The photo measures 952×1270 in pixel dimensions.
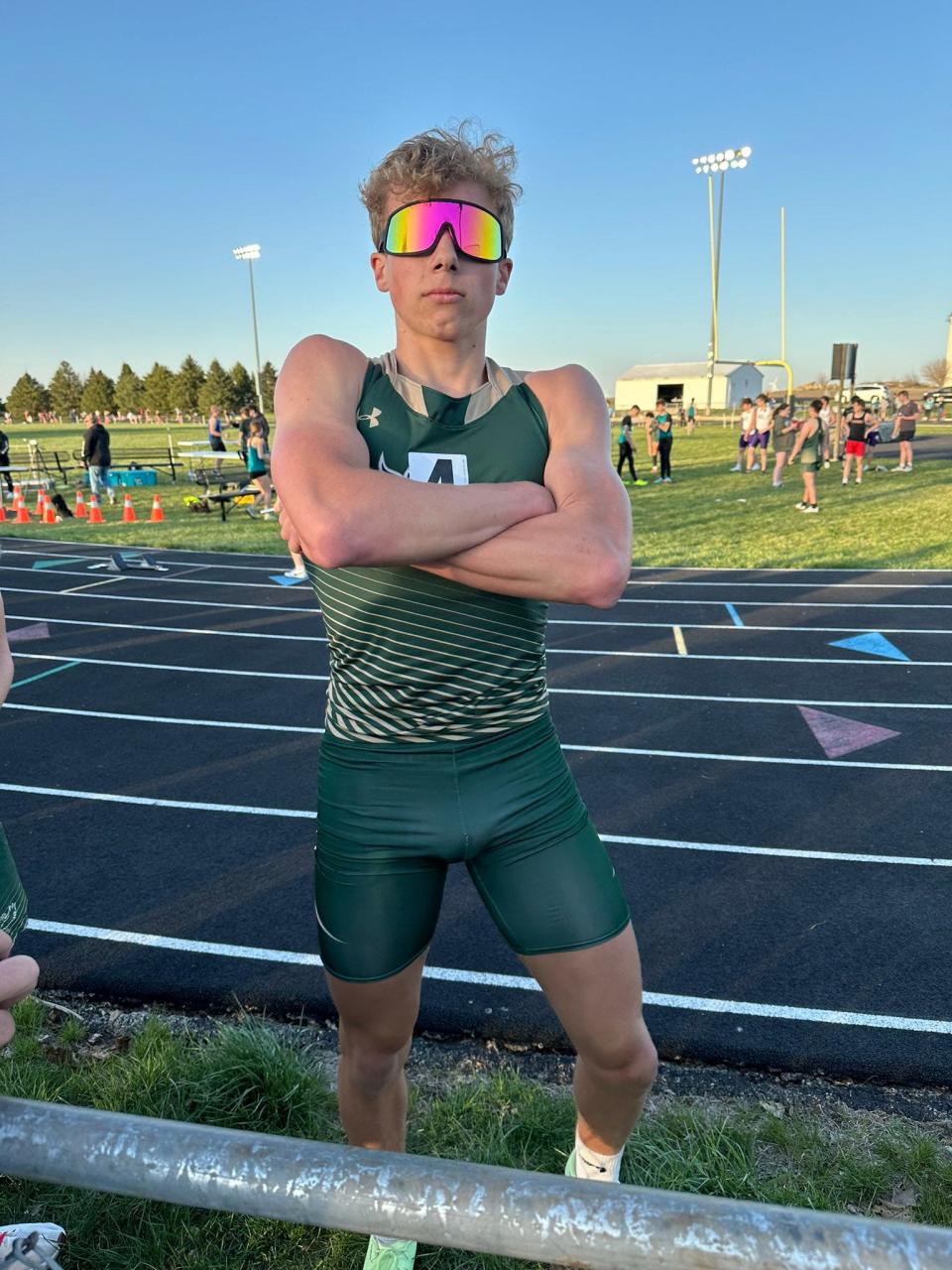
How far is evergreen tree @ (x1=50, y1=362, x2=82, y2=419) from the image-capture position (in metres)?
104

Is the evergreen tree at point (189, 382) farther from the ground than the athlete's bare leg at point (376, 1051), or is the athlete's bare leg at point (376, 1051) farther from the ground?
the evergreen tree at point (189, 382)

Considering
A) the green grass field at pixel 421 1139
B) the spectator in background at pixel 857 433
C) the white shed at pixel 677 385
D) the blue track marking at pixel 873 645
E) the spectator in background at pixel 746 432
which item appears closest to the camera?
the green grass field at pixel 421 1139

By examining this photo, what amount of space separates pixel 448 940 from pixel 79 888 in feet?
6.32

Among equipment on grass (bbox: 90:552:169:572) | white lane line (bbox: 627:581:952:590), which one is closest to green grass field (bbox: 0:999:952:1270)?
white lane line (bbox: 627:581:952:590)

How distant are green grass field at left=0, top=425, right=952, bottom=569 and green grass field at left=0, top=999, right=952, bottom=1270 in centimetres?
1037

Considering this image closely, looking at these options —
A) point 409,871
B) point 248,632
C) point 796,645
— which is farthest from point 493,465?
point 248,632

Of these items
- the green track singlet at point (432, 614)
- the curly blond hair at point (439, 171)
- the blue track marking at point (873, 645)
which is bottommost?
the blue track marking at point (873, 645)

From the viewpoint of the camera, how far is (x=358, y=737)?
198cm

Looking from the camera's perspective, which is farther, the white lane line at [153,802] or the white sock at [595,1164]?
the white lane line at [153,802]

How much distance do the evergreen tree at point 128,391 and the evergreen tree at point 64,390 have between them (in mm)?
4925

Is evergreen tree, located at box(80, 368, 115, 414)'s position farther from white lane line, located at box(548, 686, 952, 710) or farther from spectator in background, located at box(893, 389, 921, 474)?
white lane line, located at box(548, 686, 952, 710)

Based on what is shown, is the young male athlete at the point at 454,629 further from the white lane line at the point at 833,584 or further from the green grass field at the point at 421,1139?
the white lane line at the point at 833,584

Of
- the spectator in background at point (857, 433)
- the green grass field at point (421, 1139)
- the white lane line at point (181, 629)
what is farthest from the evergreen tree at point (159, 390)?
the green grass field at point (421, 1139)

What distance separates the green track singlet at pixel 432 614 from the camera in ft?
6.24
